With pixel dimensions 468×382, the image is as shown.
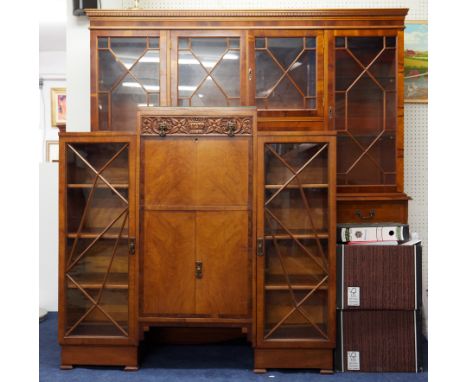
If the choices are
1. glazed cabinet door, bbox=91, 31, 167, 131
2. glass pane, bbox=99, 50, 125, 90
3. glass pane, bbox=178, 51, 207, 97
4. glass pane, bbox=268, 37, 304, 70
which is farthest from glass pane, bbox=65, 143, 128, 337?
glass pane, bbox=268, 37, 304, 70

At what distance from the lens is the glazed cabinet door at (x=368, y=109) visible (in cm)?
261

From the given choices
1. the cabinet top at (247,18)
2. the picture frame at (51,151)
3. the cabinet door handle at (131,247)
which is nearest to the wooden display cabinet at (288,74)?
the cabinet top at (247,18)

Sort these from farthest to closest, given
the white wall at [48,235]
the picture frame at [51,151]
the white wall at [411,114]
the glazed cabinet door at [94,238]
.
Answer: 1. the picture frame at [51,151]
2. the white wall at [48,235]
3. the white wall at [411,114]
4. the glazed cabinet door at [94,238]

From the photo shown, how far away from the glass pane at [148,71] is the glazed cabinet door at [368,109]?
1.14m

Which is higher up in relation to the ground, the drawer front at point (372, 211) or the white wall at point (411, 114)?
the white wall at point (411, 114)

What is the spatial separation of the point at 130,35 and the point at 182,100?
53 centimetres

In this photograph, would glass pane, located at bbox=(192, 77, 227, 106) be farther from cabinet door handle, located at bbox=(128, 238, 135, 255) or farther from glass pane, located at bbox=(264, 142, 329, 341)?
cabinet door handle, located at bbox=(128, 238, 135, 255)

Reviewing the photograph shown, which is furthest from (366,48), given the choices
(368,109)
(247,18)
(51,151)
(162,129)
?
(51,151)

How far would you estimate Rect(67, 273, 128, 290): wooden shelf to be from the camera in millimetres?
2465

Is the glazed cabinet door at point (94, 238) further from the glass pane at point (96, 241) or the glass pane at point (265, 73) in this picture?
the glass pane at point (265, 73)

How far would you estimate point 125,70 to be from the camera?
8.60 feet

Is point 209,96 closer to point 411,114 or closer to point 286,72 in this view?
point 286,72

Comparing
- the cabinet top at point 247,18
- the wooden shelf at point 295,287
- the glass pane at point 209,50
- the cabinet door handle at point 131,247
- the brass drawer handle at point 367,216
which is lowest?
the wooden shelf at point 295,287

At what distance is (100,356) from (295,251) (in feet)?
4.44
